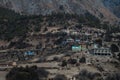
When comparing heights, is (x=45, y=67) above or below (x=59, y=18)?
below

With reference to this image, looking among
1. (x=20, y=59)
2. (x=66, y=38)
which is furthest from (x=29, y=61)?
(x=66, y=38)

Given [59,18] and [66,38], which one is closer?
[66,38]

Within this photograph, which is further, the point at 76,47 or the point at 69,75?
the point at 76,47

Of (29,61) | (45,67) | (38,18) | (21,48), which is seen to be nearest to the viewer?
(45,67)

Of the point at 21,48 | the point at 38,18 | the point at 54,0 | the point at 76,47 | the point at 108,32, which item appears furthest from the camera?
the point at 54,0

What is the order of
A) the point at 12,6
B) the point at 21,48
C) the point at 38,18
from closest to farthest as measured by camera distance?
the point at 21,48 < the point at 38,18 < the point at 12,6

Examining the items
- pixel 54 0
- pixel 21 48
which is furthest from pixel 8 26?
pixel 54 0

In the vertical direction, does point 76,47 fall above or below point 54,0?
below

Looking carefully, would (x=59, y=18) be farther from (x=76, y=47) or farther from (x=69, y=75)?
(x=69, y=75)

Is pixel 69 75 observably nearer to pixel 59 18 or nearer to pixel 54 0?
pixel 59 18
